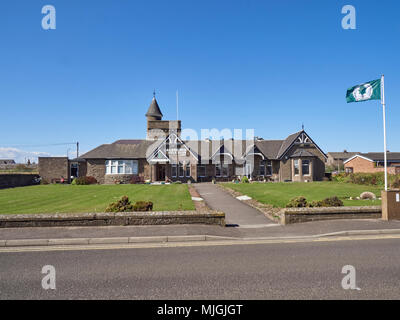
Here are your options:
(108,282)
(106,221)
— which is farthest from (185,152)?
(108,282)

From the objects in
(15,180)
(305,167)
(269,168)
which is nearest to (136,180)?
(15,180)

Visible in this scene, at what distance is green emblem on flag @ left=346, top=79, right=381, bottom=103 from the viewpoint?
12.2 meters

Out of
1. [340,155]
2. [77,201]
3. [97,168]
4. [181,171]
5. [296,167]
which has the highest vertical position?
[340,155]

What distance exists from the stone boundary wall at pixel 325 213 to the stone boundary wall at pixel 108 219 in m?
3.07

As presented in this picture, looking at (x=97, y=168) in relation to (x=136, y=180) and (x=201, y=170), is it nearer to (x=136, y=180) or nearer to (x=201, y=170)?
(x=136, y=180)

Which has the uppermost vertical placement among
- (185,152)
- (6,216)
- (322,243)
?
(185,152)

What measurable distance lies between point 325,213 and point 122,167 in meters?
33.1

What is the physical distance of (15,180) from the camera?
34531mm

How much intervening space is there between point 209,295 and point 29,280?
412 cm

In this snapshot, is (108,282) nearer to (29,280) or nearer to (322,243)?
(29,280)

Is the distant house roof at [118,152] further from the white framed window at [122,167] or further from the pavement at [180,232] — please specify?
the pavement at [180,232]

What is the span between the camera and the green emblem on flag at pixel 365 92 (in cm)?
1218
